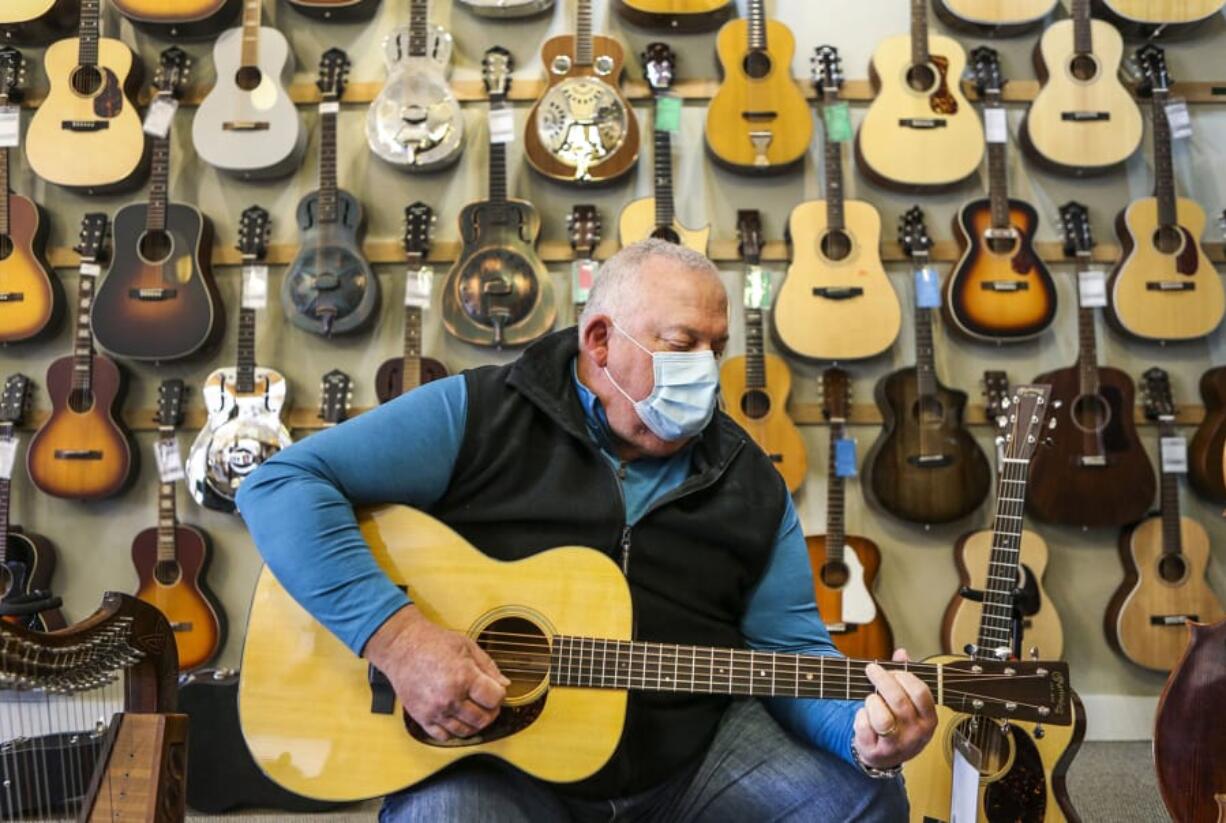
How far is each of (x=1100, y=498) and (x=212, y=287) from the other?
3448mm

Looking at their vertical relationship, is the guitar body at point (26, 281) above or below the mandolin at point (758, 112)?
below

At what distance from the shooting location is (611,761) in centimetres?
171

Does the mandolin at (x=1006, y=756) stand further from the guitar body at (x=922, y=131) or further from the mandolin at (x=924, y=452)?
the guitar body at (x=922, y=131)

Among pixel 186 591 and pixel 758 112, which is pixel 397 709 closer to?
pixel 186 591

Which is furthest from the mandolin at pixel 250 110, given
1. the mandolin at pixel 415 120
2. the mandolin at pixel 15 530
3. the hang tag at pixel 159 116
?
the mandolin at pixel 15 530

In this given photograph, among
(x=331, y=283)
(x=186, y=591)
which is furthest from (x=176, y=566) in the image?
(x=331, y=283)

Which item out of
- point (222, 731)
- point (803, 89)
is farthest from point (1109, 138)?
point (222, 731)

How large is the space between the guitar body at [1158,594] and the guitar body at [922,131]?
154cm

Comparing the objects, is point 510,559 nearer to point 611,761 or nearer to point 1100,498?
point 611,761

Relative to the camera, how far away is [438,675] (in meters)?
1.56

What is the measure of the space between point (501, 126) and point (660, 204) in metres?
0.70

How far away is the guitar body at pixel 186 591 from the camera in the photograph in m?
3.71

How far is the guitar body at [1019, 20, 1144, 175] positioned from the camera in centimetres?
395

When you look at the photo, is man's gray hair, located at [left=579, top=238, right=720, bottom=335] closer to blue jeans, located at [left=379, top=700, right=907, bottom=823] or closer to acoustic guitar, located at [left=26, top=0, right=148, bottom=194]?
blue jeans, located at [left=379, top=700, right=907, bottom=823]
